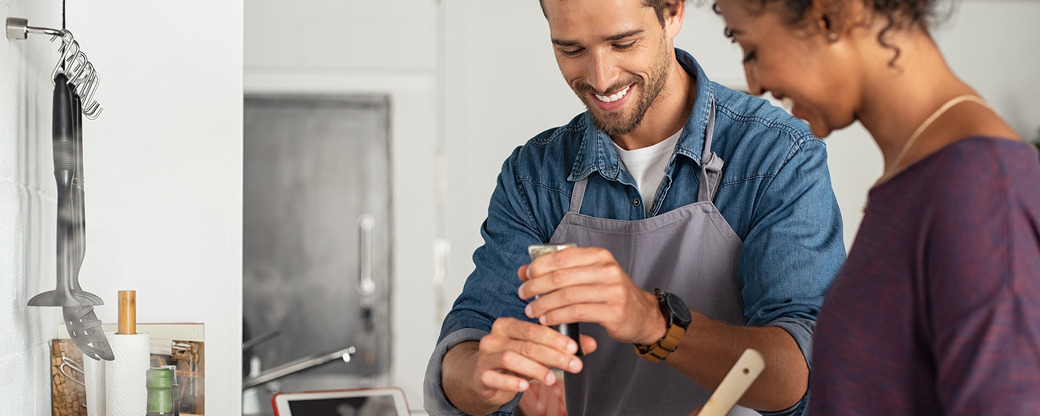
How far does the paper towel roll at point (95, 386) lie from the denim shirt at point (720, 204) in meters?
0.48

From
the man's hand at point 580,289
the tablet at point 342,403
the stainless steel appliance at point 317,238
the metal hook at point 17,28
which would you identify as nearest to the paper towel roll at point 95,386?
the tablet at point 342,403

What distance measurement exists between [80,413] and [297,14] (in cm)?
257

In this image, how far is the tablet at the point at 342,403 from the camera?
1556mm

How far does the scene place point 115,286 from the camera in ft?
4.81

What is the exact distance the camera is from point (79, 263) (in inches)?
47.5

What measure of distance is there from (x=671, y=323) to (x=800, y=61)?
430 millimetres

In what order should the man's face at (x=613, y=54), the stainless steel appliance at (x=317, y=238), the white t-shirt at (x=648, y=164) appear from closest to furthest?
the man's face at (x=613, y=54) → the white t-shirt at (x=648, y=164) → the stainless steel appliance at (x=317, y=238)

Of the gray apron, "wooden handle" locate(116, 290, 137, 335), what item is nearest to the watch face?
the gray apron

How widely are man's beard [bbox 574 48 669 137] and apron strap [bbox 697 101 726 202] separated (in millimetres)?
115

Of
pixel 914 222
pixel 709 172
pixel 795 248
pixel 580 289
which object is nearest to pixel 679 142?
pixel 709 172

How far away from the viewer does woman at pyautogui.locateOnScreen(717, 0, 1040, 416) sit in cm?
59

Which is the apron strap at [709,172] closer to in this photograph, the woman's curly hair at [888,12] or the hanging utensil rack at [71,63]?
the woman's curly hair at [888,12]

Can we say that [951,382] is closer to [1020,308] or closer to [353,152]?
[1020,308]

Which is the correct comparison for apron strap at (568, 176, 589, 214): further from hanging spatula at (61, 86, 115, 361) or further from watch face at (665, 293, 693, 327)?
hanging spatula at (61, 86, 115, 361)
